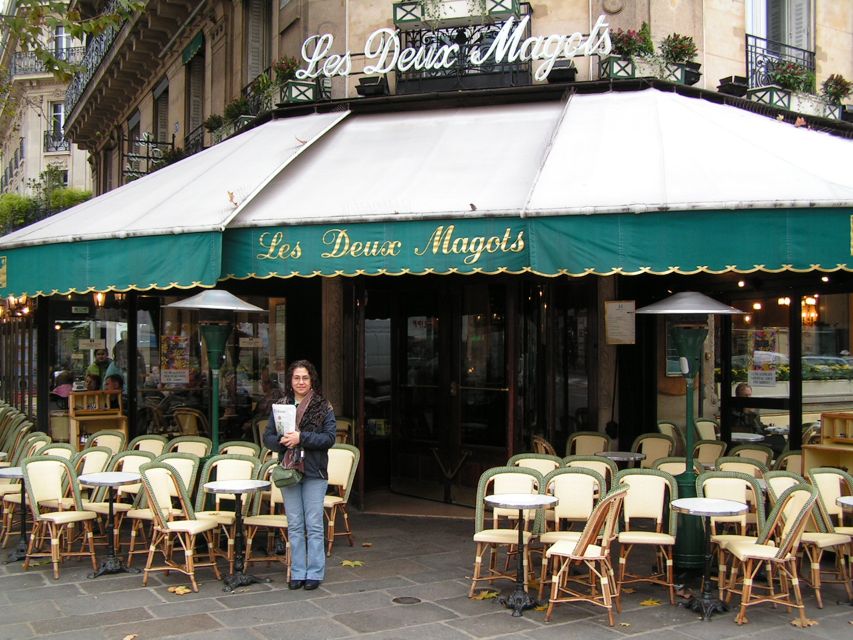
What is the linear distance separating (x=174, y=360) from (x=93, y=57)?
38.3 feet

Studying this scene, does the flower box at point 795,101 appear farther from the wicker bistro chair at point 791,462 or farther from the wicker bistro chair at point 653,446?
the wicker bistro chair at point 791,462

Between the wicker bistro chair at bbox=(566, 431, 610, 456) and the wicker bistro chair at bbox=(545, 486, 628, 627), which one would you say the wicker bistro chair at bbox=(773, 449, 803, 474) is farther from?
the wicker bistro chair at bbox=(545, 486, 628, 627)

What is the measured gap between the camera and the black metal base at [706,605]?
20.4 feet

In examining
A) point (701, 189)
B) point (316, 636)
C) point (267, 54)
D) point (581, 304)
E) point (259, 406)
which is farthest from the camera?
point (267, 54)

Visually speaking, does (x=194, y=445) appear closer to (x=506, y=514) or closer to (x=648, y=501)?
(x=506, y=514)

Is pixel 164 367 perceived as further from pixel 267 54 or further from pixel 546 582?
pixel 546 582

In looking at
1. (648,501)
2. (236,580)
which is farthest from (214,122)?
(648,501)

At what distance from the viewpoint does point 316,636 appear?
228 inches

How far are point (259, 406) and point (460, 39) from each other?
536 cm

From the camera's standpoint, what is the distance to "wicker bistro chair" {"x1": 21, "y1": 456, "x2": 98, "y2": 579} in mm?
7355

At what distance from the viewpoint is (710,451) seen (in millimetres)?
9328

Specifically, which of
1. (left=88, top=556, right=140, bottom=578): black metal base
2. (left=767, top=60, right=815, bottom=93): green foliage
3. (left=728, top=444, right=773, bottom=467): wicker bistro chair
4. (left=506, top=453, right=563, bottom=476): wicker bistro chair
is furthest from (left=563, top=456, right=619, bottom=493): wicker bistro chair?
(left=767, top=60, right=815, bottom=93): green foliage

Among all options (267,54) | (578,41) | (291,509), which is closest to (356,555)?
(291,509)

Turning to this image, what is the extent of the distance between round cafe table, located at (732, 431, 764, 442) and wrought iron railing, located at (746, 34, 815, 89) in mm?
4278
